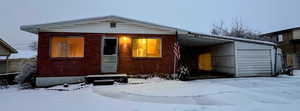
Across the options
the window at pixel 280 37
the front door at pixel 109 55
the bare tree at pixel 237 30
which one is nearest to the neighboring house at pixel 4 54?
the front door at pixel 109 55

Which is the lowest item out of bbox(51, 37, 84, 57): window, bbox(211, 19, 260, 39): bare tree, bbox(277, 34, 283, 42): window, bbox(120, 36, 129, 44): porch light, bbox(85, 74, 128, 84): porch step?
bbox(85, 74, 128, 84): porch step

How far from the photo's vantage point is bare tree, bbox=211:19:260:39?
20756mm

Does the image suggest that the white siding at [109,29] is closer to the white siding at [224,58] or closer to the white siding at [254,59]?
the white siding at [224,58]

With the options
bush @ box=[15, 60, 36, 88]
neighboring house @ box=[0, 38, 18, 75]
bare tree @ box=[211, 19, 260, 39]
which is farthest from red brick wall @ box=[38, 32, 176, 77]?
bare tree @ box=[211, 19, 260, 39]

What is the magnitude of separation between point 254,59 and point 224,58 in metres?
1.61

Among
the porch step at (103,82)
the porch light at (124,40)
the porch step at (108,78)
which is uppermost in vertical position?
the porch light at (124,40)

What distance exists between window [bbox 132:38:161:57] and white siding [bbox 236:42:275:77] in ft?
15.3

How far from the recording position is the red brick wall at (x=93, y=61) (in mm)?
7496

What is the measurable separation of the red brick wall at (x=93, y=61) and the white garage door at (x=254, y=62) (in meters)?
4.18

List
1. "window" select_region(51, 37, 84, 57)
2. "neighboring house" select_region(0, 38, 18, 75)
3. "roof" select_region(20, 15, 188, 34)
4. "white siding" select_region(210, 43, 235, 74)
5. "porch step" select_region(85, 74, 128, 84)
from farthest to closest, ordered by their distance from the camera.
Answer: "neighboring house" select_region(0, 38, 18, 75)
"white siding" select_region(210, 43, 235, 74)
"window" select_region(51, 37, 84, 57)
"roof" select_region(20, 15, 188, 34)
"porch step" select_region(85, 74, 128, 84)

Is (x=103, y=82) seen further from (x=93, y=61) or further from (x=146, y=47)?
(x=146, y=47)

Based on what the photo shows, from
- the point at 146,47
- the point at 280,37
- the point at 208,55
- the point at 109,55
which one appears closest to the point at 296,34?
the point at 280,37

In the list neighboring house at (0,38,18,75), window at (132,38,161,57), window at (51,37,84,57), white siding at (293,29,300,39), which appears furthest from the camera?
white siding at (293,29,300,39)

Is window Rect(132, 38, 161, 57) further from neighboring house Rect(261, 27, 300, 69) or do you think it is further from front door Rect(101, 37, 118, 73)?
neighboring house Rect(261, 27, 300, 69)
